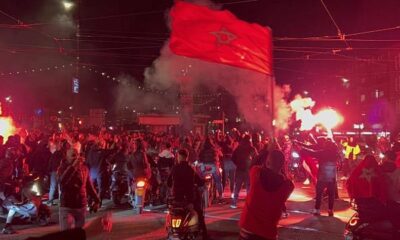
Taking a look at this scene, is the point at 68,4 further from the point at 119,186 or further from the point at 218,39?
the point at 218,39

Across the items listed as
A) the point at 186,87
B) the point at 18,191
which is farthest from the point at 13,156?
the point at 186,87

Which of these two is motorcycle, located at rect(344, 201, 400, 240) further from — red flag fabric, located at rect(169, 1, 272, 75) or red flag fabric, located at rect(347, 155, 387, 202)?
red flag fabric, located at rect(169, 1, 272, 75)

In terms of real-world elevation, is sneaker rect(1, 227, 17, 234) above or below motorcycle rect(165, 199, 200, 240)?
below

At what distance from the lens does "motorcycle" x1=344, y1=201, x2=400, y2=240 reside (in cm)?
664

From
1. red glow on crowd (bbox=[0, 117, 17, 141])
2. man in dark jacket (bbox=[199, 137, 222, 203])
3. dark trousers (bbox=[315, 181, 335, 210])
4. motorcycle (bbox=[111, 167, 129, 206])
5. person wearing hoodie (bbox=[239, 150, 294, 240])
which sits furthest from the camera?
red glow on crowd (bbox=[0, 117, 17, 141])

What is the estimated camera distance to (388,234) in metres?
6.64

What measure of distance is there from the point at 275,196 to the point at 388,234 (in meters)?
3.17

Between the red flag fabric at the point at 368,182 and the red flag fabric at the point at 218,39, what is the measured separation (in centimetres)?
251

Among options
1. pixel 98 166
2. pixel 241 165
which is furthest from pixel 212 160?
pixel 98 166

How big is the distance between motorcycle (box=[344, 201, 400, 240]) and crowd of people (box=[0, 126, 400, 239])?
0.30m

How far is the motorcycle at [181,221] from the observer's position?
7.70m

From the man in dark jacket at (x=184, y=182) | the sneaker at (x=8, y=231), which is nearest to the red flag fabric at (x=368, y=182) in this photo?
the man in dark jacket at (x=184, y=182)

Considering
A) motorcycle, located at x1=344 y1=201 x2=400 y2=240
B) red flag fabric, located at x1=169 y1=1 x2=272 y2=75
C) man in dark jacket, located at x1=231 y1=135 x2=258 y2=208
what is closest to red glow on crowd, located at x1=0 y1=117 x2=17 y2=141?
man in dark jacket, located at x1=231 y1=135 x2=258 y2=208

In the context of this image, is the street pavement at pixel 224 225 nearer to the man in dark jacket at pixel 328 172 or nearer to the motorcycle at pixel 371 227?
the man in dark jacket at pixel 328 172
